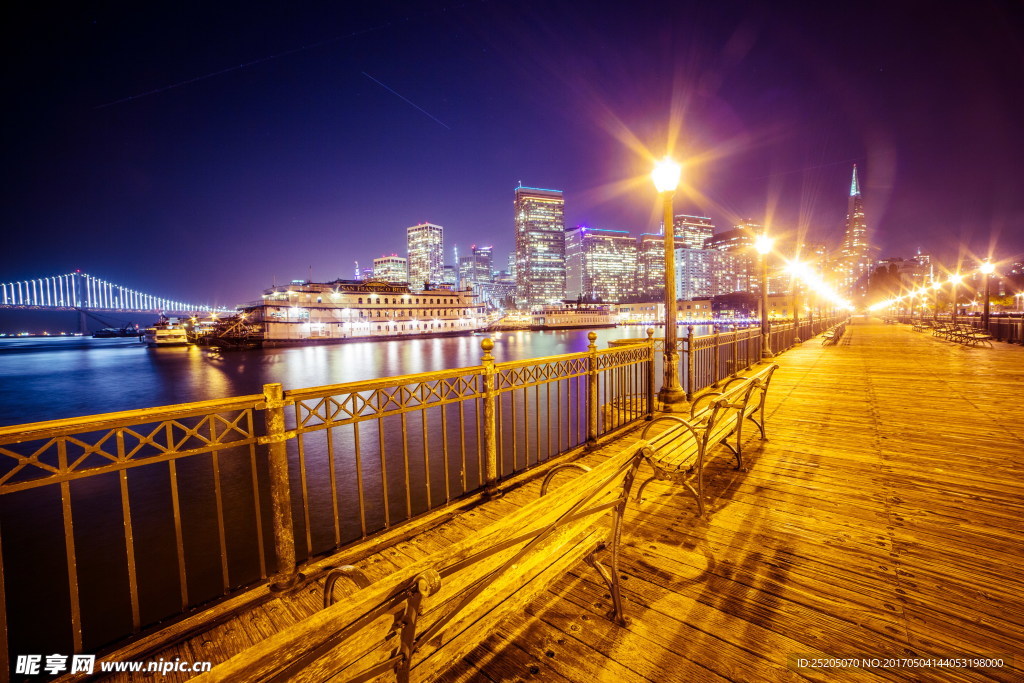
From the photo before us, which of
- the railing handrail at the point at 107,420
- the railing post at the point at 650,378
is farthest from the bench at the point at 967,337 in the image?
the railing handrail at the point at 107,420

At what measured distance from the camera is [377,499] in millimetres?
12148

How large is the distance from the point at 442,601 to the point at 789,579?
267 cm

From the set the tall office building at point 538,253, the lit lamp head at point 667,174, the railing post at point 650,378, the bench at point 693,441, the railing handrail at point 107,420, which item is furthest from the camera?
the tall office building at point 538,253

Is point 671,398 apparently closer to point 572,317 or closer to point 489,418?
point 489,418

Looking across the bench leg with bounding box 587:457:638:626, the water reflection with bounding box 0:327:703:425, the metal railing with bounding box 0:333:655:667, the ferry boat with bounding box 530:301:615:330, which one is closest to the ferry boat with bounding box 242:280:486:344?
the water reflection with bounding box 0:327:703:425

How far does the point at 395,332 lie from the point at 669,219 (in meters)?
92.5

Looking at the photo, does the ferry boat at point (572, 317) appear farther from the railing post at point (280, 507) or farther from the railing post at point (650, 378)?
the railing post at point (280, 507)

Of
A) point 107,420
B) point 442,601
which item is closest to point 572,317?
point 107,420

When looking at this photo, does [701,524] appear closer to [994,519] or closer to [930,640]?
[930,640]

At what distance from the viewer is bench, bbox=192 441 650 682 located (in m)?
1.16

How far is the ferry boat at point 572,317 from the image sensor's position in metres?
140

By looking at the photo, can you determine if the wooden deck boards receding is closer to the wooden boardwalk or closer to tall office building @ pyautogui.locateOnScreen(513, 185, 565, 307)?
the wooden boardwalk

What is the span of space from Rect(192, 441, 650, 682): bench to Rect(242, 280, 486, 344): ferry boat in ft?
301

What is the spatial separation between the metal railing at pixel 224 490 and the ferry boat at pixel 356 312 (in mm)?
72013
